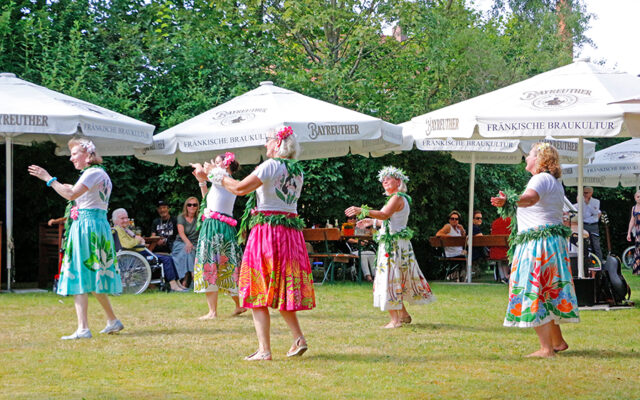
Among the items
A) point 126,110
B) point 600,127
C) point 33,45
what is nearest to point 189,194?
point 126,110

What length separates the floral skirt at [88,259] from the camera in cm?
767

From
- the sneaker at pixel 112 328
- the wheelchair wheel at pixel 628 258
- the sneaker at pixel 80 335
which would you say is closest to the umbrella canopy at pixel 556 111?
the sneaker at pixel 112 328

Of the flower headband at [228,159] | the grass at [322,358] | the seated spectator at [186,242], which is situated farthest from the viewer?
the seated spectator at [186,242]

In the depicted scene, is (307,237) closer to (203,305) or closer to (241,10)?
(203,305)

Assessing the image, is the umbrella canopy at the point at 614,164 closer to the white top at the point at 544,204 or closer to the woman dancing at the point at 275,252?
the white top at the point at 544,204

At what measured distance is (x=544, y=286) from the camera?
6727 mm

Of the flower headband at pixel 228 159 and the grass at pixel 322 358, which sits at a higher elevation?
the flower headband at pixel 228 159

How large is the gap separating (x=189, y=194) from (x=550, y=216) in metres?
8.50

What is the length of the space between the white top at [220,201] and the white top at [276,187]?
2623 mm

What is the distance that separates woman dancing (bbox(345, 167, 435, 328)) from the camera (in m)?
8.65

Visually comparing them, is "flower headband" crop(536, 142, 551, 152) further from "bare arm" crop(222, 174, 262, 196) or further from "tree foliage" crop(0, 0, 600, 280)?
"tree foliage" crop(0, 0, 600, 280)

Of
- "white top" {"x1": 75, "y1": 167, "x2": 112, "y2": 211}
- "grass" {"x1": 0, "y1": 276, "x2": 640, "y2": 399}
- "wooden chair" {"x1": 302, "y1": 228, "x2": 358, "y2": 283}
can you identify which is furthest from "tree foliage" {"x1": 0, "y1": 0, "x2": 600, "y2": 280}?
"white top" {"x1": 75, "y1": 167, "x2": 112, "y2": 211}

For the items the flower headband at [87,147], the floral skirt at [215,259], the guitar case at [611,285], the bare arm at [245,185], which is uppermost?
the flower headband at [87,147]

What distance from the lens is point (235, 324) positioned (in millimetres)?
8836
